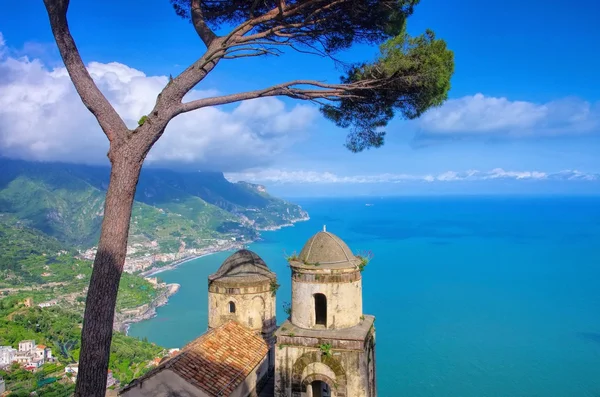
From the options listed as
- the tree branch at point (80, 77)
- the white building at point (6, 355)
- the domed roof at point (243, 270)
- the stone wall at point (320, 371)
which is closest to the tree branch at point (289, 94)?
the tree branch at point (80, 77)

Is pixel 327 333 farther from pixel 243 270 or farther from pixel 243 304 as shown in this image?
pixel 243 270

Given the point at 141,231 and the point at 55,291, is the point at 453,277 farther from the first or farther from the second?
the point at 141,231

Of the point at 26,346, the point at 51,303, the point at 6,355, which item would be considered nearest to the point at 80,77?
the point at 6,355

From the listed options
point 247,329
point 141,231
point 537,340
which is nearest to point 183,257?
point 141,231

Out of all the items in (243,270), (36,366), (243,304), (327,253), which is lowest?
(36,366)

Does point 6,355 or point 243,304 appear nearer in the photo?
point 243,304

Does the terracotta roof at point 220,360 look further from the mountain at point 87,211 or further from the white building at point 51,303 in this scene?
the mountain at point 87,211

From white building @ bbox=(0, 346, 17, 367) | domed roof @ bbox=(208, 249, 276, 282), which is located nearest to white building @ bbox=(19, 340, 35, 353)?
white building @ bbox=(0, 346, 17, 367)

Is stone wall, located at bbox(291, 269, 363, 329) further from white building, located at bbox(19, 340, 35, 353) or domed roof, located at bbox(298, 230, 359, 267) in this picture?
white building, located at bbox(19, 340, 35, 353)
